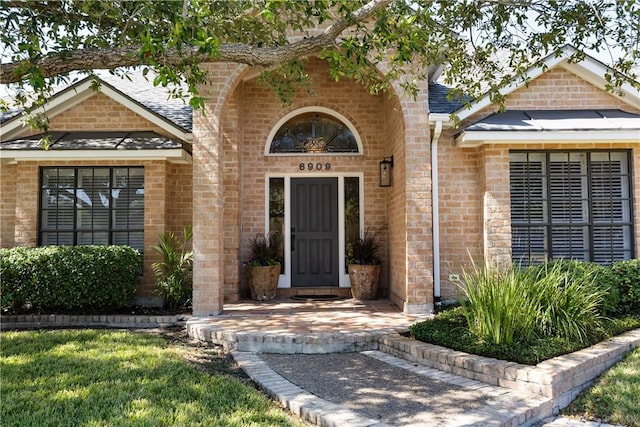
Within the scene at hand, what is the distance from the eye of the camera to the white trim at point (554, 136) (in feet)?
24.2

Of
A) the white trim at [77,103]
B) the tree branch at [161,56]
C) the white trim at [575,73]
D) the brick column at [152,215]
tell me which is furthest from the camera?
the brick column at [152,215]

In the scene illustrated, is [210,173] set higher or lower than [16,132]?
lower

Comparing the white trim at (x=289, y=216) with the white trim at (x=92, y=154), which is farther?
the white trim at (x=289, y=216)

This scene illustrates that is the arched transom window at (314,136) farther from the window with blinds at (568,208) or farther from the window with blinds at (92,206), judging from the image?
the window with blinds at (568,208)

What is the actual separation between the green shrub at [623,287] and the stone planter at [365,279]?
3986 mm

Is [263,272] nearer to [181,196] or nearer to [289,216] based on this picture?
[289,216]

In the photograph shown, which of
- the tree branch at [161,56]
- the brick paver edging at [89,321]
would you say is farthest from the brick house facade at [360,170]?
the tree branch at [161,56]

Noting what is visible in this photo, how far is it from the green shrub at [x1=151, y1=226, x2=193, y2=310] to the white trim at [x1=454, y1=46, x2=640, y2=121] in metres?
5.57

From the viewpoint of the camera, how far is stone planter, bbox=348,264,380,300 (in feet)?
29.6

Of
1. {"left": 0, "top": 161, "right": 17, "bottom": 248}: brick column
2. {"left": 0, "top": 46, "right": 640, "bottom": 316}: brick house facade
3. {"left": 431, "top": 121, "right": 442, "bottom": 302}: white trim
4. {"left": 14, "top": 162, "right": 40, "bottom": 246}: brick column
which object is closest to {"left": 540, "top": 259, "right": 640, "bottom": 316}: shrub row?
{"left": 0, "top": 46, "right": 640, "bottom": 316}: brick house facade

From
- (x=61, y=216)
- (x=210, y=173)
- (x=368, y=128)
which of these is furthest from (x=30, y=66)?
(x=368, y=128)

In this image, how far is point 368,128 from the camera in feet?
32.3

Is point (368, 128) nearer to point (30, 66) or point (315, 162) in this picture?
point (315, 162)

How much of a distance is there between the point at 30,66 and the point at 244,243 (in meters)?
5.67
